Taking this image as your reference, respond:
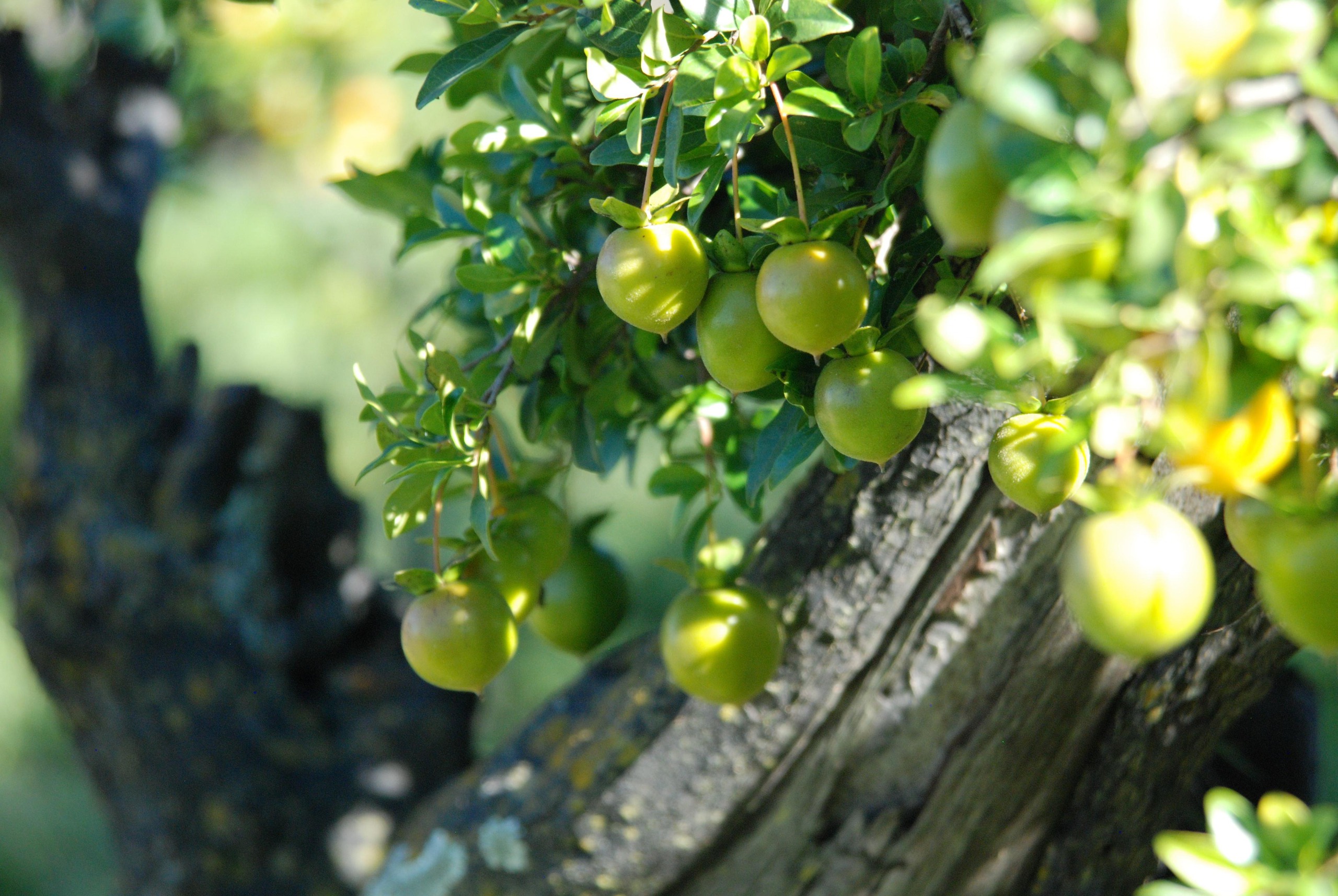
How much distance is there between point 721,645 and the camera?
2.04 ft

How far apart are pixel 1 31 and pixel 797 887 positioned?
1403 millimetres

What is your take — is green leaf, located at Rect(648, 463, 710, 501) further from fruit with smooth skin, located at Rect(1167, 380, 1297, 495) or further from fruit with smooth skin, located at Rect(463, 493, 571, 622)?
fruit with smooth skin, located at Rect(1167, 380, 1297, 495)

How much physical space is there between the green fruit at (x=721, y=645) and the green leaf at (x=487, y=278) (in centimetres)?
22

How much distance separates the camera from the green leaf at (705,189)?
49cm

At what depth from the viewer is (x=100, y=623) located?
1.22m

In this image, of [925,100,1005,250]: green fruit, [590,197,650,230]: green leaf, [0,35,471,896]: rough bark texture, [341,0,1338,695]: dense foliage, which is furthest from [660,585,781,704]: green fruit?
[0,35,471,896]: rough bark texture

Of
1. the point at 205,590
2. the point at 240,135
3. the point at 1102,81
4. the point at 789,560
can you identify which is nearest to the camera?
the point at 1102,81

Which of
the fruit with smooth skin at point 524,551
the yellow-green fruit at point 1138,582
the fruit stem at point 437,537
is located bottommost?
the fruit with smooth skin at point 524,551

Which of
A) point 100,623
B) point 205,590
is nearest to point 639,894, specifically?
point 205,590

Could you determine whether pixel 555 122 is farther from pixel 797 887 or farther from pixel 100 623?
pixel 100 623

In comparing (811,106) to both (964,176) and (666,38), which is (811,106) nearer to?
(666,38)

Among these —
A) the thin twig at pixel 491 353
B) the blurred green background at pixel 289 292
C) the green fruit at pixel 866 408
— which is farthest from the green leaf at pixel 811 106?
the blurred green background at pixel 289 292

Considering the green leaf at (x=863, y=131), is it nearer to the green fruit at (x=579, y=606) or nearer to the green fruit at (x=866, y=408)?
the green fruit at (x=866, y=408)

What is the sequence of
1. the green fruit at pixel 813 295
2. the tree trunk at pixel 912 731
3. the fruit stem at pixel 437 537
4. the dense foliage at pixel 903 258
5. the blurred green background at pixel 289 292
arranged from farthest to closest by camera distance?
1. the blurred green background at pixel 289 292
2. the tree trunk at pixel 912 731
3. the fruit stem at pixel 437 537
4. the green fruit at pixel 813 295
5. the dense foliage at pixel 903 258
